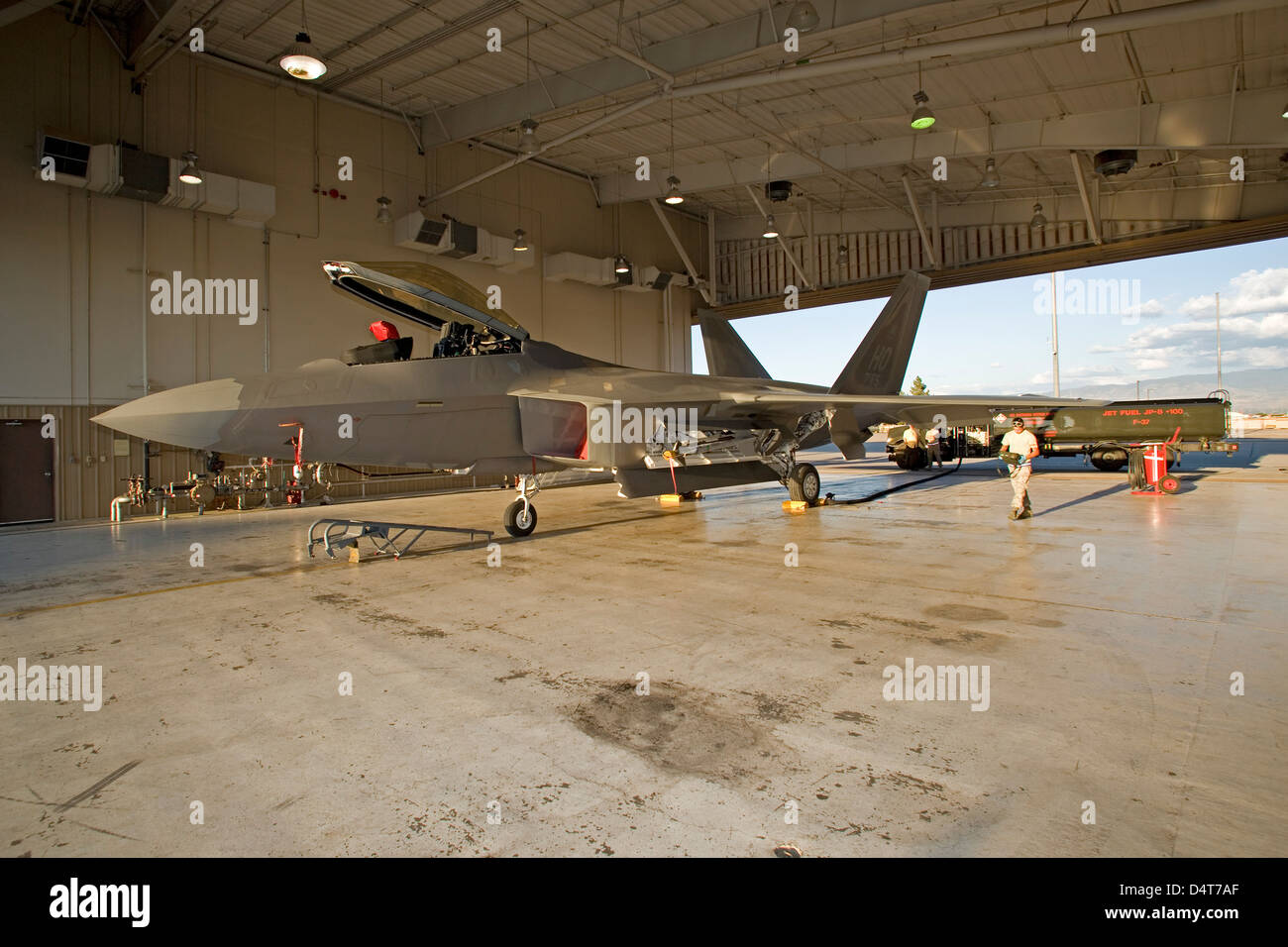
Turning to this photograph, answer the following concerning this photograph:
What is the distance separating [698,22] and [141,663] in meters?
14.3

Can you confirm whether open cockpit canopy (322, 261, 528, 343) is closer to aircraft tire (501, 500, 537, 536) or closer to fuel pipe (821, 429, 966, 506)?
aircraft tire (501, 500, 537, 536)

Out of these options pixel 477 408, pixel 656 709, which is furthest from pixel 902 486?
pixel 656 709

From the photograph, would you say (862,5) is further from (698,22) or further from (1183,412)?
(1183,412)

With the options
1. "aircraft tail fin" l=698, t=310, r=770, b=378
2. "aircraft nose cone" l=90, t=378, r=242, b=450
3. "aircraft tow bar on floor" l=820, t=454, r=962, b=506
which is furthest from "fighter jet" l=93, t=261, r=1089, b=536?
"aircraft tail fin" l=698, t=310, r=770, b=378

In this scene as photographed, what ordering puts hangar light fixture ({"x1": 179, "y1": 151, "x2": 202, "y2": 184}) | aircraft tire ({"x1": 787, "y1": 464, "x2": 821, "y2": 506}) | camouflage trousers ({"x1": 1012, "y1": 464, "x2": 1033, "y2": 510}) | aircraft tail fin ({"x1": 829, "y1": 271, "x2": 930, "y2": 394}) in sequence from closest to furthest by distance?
camouflage trousers ({"x1": 1012, "y1": 464, "x2": 1033, "y2": 510}) < aircraft tire ({"x1": 787, "y1": 464, "x2": 821, "y2": 506}) < aircraft tail fin ({"x1": 829, "y1": 271, "x2": 930, "y2": 394}) < hangar light fixture ({"x1": 179, "y1": 151, "x2": 202, "y2": 184})

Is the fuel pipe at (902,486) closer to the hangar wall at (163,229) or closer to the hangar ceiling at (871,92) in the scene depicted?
the hangar ceiling at (871,92)

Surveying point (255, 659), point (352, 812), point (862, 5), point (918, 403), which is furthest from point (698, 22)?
point (352, 812)

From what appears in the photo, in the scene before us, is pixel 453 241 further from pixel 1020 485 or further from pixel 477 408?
pixel 1020 485

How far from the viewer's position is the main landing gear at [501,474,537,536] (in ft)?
28.7

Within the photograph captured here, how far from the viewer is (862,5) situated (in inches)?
432

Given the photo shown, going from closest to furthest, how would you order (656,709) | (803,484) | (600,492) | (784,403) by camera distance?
1. (656,709)
2. (784,403)
3. (803,484)
4. (600,492)

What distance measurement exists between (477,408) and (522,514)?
184 centimetres

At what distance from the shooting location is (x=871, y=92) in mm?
15422

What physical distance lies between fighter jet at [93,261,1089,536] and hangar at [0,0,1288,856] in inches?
16.1
